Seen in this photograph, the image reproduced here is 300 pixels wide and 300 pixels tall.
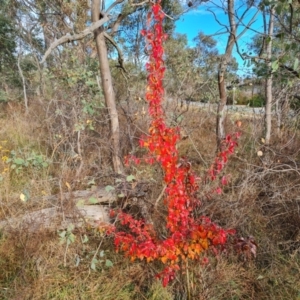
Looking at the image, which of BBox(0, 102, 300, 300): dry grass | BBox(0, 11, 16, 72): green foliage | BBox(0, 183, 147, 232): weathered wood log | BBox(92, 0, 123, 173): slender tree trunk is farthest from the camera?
BBox(0, 11, 16, 72): green foliage

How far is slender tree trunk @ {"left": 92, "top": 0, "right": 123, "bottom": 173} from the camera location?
293 centimetres

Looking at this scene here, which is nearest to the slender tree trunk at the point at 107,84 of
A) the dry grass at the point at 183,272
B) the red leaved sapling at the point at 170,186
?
the dry grass at the point at 183,272

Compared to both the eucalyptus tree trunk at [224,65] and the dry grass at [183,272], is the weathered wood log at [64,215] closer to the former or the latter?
the dry grass at [183,272]

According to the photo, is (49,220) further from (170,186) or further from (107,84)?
(107,84)

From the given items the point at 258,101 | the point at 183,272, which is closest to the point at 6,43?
the point at 258,101

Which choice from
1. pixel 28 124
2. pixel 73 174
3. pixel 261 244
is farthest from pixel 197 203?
pixel 28 124

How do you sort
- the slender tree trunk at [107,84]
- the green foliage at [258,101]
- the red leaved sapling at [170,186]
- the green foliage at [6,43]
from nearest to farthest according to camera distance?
the red leaved sapling at [170,186] < the slender tree trunk at [107,84] < the green foliage at [258,101] < the green foliage at [6,43]

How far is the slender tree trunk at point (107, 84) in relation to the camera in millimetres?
2930

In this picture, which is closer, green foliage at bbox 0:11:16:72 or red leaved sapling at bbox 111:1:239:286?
red leaved sapling at bbox 111:1:239:286

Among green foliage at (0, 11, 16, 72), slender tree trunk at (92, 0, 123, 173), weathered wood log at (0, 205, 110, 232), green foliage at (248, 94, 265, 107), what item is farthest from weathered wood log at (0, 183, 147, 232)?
green foliage at (0, 11, 16, 72)

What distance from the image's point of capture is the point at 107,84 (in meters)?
3.11

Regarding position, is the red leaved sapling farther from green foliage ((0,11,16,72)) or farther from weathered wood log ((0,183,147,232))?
green foliage ((0,11,16,72))

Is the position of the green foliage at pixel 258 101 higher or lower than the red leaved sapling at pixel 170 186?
higher

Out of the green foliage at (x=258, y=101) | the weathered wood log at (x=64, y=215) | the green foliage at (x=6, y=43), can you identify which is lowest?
the weathered wood log at (x=64, y=215)
